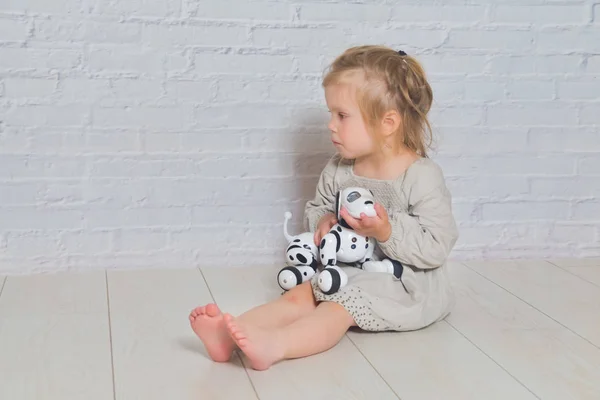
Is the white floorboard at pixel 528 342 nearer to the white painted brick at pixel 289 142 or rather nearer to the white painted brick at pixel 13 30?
the white painted brick at pixel 289 142

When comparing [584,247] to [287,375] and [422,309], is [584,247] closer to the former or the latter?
[422,309]

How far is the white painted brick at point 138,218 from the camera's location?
84.6 inches

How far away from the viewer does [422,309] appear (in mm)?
1766

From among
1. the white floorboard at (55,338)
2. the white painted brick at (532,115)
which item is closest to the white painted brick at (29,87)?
the white floorboard at (55,338)

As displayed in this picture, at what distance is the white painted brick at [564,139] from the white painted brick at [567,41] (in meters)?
0.21

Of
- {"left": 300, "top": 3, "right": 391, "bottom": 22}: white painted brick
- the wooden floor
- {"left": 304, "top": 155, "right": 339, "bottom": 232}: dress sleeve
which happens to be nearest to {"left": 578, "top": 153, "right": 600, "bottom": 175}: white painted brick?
the wooden floor

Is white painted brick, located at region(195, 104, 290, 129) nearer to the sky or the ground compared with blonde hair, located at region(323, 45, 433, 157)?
nearer to the ground

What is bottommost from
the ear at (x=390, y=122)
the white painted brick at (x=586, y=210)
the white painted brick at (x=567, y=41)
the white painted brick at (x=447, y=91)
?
the white painted brick at (x=586, y=210)

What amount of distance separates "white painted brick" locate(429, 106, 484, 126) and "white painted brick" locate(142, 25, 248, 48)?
534 mm

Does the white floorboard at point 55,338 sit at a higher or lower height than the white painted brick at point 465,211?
lower

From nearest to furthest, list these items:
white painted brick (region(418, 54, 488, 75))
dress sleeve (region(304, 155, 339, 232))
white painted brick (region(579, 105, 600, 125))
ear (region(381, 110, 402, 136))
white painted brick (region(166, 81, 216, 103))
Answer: ear (region(381, 110, 402, 136)) < dress sleeve (region(304, 155, 339, 232)) < white painted brick (region(166, 81, 216, 103)) < white painted brick (region(418, 54, 488, 75)) < white painted brick (region(579, 105, 600, 125))

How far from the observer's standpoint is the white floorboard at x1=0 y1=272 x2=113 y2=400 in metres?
1.44

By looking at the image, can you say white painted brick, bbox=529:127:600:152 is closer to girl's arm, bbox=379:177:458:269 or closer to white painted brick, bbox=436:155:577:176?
white painted brick, bbox=436:155:577:176

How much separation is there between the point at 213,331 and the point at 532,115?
3.98ft
